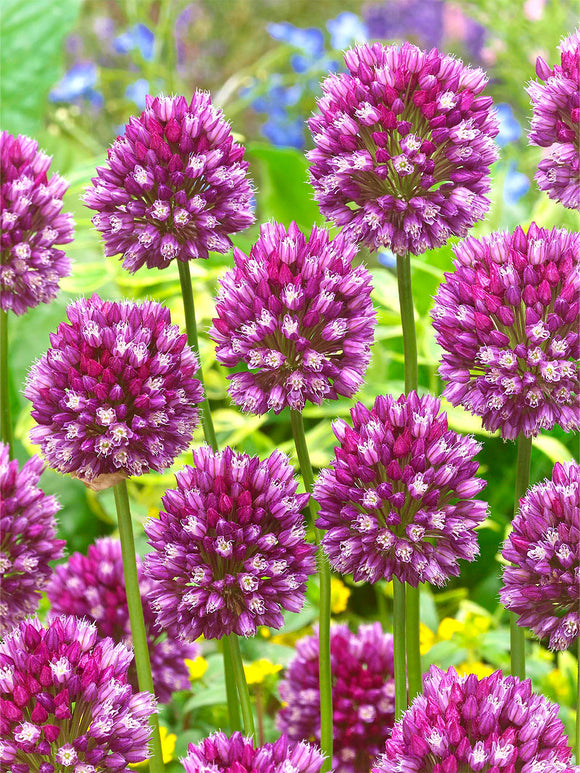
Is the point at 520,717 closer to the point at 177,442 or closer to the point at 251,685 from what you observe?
the point at 177,442

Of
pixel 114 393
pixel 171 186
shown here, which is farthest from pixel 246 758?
pixel 171 186

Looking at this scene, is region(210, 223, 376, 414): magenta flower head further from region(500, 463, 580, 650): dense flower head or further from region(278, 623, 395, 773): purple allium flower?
region(278, 623, 395, 773): purple allium flower

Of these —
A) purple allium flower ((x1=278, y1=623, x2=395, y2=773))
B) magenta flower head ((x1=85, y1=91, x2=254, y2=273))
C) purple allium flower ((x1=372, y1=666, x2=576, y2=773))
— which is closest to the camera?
purple allium flower ((x1=372, y1=666, x2=576, y2=773))

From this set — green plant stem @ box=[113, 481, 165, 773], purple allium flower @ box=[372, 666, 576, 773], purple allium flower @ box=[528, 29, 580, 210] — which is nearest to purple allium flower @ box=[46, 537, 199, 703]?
green plant stem @ box=[113, 481, 165, 773]

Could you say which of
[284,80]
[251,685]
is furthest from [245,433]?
[284,80]

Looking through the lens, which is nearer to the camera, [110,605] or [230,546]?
[230,546]

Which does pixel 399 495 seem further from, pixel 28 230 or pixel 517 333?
pixel 28 230
